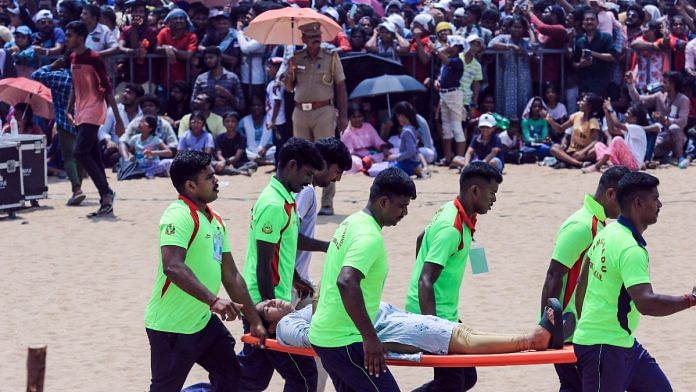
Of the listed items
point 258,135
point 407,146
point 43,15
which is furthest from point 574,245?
point 43,15

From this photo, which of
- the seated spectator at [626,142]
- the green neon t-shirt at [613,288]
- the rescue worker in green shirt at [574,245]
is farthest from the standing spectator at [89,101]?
the green neon t-shirt at [613,288]

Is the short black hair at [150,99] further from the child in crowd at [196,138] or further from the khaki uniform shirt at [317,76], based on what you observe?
the khaki uniform shirt at [317,76]

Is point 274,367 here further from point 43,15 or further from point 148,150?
point 43,15

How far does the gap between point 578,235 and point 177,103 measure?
1177cm

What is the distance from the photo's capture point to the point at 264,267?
682 centimetres

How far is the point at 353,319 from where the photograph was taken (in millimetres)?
5953

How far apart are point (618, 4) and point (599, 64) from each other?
80.5 inches

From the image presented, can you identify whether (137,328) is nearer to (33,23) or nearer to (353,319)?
(353,319)

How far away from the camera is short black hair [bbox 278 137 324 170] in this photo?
7023mm

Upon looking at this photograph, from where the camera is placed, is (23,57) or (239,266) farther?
(23,57)

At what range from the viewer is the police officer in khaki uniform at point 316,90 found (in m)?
13.7

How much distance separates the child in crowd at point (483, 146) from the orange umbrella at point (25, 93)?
4997 millimetres

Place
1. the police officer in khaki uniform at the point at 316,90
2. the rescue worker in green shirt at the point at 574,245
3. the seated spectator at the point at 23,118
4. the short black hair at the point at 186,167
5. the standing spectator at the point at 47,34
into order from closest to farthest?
1. the short black hair at the point at 186,167
2. the rescue worker in green shirt at the point at 574,245
3. the police officer in khaki uniform at the point at 316,90
4. the seated spectator at the point at 23,118
5. the standing spectator at the point at 47,34

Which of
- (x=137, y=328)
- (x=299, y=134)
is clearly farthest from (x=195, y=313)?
(x=299, y=134)
